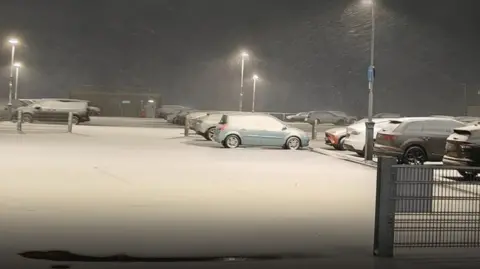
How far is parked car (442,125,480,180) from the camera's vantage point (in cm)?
1598

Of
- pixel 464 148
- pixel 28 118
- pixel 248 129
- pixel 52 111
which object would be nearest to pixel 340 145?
pixel 248 129

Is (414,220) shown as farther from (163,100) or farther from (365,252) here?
(163,100)

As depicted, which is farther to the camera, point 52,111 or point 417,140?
point 52,111

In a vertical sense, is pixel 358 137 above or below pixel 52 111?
below

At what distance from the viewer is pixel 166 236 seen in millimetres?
8664

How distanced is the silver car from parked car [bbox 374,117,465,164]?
709 centimetres

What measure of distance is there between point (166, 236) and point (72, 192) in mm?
4665

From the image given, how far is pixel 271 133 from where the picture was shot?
2759cm

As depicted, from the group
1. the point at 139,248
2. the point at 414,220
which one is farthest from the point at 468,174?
the point at 139,248

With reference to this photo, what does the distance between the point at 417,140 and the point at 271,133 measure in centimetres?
819

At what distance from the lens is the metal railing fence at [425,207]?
767cm

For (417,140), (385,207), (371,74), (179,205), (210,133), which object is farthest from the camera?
(210,133)

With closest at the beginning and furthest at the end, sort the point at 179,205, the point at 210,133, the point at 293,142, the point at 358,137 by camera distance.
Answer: the point at 179,205, the point at 358,137, the point at 293,142, the point at 210,133

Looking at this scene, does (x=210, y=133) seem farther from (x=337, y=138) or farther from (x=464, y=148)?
(x=464, y=148)
